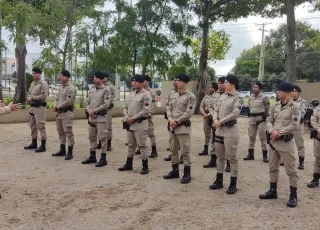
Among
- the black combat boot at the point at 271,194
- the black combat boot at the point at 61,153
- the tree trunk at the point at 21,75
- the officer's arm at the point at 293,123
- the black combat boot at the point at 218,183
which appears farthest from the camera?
the tree trunk at the point at 21,75

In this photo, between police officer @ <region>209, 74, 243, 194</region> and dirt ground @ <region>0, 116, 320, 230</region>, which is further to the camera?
police officer @ <region>209, 74, 243, 194</region>

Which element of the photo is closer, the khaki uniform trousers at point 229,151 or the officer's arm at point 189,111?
the khaki uniform trousers at point 229,151

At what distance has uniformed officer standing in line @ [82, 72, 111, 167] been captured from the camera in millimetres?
7633

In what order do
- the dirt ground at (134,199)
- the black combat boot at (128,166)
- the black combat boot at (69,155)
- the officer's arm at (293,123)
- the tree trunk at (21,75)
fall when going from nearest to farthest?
the dirt ground at (134,199), the officer's arm at (293,123), the black combat boot at (128,166), the black combat boot at (69,155), the tree trunk at (21,75)

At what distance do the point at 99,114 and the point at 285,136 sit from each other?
377cm

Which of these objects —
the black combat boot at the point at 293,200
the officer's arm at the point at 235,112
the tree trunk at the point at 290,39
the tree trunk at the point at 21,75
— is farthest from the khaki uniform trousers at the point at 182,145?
the tree trunk at the point at 21,75

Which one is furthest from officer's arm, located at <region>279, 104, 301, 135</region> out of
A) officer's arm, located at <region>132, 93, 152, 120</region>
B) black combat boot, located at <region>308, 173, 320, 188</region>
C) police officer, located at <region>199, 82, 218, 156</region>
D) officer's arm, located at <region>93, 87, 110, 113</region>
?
officer's arm, located at <region>93, 87, 110, 113</region>

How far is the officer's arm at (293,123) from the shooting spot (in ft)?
17.5

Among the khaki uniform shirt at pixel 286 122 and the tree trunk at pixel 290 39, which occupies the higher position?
the tree trunk at pixel 290 39

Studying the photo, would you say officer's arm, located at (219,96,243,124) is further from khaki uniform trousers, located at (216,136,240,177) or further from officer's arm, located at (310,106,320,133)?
officer's arm, located at (310,106,320,133)

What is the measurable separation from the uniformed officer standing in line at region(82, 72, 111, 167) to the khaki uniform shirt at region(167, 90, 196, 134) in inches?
60.1

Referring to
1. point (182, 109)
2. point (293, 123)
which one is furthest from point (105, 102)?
point (293, 123)

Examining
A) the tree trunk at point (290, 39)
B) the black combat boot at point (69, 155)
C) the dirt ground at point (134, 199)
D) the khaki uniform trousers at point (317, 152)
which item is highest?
the tree trunk at point (290, 39)

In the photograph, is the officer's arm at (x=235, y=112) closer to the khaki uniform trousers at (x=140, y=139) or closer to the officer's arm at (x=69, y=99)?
the khaki uniform trousers at (x=140, y=139)
